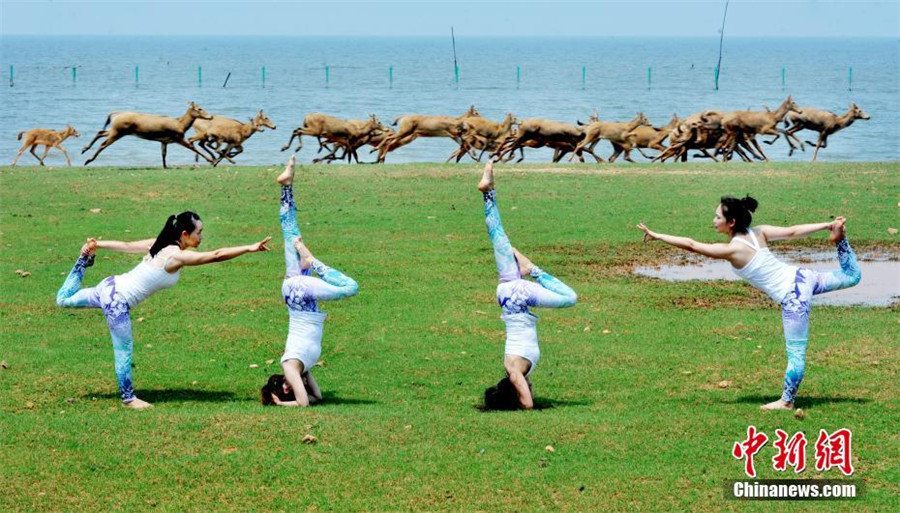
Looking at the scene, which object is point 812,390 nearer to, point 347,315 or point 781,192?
point 347,315

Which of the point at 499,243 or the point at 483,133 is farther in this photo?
the point at 483,133

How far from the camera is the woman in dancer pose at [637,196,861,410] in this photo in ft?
33.0

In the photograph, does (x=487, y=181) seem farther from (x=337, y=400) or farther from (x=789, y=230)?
(x=789, y=230)

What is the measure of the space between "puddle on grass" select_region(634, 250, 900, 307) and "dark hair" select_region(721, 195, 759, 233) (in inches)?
217

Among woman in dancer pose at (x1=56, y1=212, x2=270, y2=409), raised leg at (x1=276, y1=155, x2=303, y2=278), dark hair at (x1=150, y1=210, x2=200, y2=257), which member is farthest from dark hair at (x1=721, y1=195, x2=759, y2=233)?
dark hair at (x1=150, y1=210, x2=200, y2=257)

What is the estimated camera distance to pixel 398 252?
18.1 m

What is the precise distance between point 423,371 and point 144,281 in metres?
2.79

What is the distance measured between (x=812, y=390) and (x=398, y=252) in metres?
8.07

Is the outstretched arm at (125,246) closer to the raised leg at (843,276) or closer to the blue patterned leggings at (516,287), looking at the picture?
the blue patterned leggings at (516,287)

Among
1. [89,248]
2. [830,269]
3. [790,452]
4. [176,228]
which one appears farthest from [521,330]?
[830,269]

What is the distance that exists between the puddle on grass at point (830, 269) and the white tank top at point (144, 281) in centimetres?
794

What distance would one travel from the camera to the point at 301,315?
416 inches

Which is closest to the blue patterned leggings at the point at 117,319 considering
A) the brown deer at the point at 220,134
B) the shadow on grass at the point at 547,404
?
the shadow on grass at the point at 547,404

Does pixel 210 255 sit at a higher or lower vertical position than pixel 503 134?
higher
